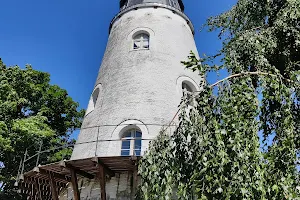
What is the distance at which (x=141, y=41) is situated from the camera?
12.2 metres

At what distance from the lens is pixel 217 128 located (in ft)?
15.0

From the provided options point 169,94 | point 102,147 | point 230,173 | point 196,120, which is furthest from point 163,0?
point 230,173

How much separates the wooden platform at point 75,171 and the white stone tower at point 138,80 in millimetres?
544

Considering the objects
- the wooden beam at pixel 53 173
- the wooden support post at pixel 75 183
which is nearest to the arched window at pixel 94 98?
the wooden beam at pixel 53 173

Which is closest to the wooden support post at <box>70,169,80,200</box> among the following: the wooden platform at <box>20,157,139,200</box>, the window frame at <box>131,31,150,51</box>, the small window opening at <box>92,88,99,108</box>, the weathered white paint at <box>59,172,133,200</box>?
the wooden platform at <box>20,157,139,200</box>

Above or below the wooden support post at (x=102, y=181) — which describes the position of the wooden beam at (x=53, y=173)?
above

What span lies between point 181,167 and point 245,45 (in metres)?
3.11

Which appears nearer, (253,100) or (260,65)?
(253,100)

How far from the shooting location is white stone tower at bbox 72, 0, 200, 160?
944 centimetres

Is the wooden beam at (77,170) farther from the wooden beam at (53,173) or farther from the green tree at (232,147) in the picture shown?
the green tree at (232,147)

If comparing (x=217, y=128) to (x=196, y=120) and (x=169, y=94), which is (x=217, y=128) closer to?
(x=196, y=120)

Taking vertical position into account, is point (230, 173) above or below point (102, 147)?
below

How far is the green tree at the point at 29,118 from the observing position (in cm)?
1474

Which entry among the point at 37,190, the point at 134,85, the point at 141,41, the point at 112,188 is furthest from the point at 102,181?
the point at 141,41
